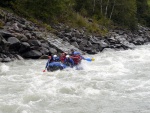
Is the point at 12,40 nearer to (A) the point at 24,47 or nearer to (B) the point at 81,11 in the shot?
(A) the point at 24,47

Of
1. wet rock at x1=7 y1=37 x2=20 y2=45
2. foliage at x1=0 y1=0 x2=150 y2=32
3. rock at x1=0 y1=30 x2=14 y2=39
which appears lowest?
foliage at x1=0 y1=0 x2=150 y2=32

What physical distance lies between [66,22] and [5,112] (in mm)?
23251

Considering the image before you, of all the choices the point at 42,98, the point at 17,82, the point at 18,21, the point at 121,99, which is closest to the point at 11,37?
the point at 18,21

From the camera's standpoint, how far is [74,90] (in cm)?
1186

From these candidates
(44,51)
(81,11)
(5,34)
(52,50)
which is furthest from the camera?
(81,11)

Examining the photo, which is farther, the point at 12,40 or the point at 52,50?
the point at 52,50

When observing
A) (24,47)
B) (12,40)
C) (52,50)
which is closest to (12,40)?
(12,40)

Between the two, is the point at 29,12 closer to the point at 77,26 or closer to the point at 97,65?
the point at 77,26

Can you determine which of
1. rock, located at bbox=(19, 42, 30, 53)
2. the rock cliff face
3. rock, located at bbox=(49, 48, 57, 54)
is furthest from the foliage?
rock, located at bbox=(19, 42, 30, 53)

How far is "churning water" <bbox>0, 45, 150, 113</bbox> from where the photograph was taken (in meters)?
9.93

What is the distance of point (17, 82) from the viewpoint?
13.0 m

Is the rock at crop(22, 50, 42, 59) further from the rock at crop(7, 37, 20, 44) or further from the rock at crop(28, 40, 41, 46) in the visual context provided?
the rock at crop(7, 37, 20, 44)

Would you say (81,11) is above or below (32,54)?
below

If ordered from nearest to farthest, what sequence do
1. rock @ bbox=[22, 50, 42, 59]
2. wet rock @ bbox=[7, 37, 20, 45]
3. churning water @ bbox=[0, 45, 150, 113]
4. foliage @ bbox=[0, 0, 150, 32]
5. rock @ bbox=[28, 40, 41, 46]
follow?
churning water @ bbox=[0, 45, 150, 113], wet rock @ bbox=[7, 37, 20, 45], rock @ bbox=[22, 50, 42, 59], rock @ bbox=[28, 40, 41, 46], foliage @ bbox=[0, 0, 150, 32]
